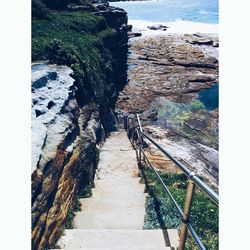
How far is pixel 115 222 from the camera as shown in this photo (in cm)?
521

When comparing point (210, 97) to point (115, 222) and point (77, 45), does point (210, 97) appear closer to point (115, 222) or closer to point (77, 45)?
point (77, 45)

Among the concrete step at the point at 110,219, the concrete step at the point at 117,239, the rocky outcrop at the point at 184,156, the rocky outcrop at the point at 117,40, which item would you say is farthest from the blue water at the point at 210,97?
the concrete step at the point at 117,239

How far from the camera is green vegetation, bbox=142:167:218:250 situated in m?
5.26

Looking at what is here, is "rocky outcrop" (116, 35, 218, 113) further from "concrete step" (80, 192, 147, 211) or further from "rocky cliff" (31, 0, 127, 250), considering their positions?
"concrete step" (80, 192, 147, 211)

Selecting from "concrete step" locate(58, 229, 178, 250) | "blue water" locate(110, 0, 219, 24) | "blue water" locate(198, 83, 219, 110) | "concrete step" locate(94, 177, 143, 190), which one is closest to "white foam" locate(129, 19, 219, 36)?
"blue water" locate(110, 0, 219, 24)

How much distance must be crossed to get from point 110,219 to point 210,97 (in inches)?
774

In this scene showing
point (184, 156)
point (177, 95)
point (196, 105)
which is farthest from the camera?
point (177, 95)

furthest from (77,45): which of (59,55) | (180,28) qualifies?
(180,28)

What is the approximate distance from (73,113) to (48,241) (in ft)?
9.59

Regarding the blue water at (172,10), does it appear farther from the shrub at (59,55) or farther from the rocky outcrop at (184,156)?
the shrub at (59,55)

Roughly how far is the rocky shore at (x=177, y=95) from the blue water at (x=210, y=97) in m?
0.19
